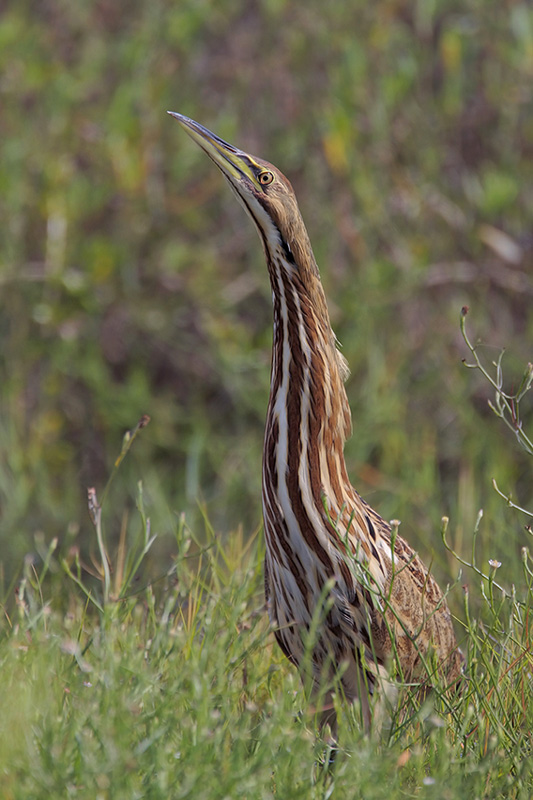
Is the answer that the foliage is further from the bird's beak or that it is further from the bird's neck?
the bird's beak

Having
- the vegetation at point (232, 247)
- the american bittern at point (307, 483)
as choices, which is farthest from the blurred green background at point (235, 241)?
the american bittern at point (307, 483)

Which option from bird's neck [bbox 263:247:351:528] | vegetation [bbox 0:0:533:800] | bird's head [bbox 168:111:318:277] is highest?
bird's head [bbox 168:111:318:277]

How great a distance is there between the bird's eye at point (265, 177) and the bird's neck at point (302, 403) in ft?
0.52

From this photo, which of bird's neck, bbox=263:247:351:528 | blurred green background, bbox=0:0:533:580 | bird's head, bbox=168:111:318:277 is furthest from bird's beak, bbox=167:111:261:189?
blurred green background, bbox=0:0:533:580

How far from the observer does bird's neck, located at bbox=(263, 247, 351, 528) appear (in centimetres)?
247

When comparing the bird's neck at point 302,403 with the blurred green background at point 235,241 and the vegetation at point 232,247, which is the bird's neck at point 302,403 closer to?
the vegetation at point 232,247

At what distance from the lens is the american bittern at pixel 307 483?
243cm

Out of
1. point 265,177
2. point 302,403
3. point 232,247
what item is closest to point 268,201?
point 265,177

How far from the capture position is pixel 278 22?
569 centimetres

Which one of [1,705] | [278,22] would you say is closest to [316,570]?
[1,705]

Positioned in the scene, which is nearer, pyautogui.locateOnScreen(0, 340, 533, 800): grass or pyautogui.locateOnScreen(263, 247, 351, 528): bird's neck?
pyautogui.locateOnScreen(0, 340, 533, 800): grass

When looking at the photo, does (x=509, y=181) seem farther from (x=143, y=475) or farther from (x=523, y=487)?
(x=143, y=475)

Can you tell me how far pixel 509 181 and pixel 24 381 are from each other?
231 cm

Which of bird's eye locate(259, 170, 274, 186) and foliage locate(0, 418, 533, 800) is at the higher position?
bird's eye locate(259, 170, 274, 186)
